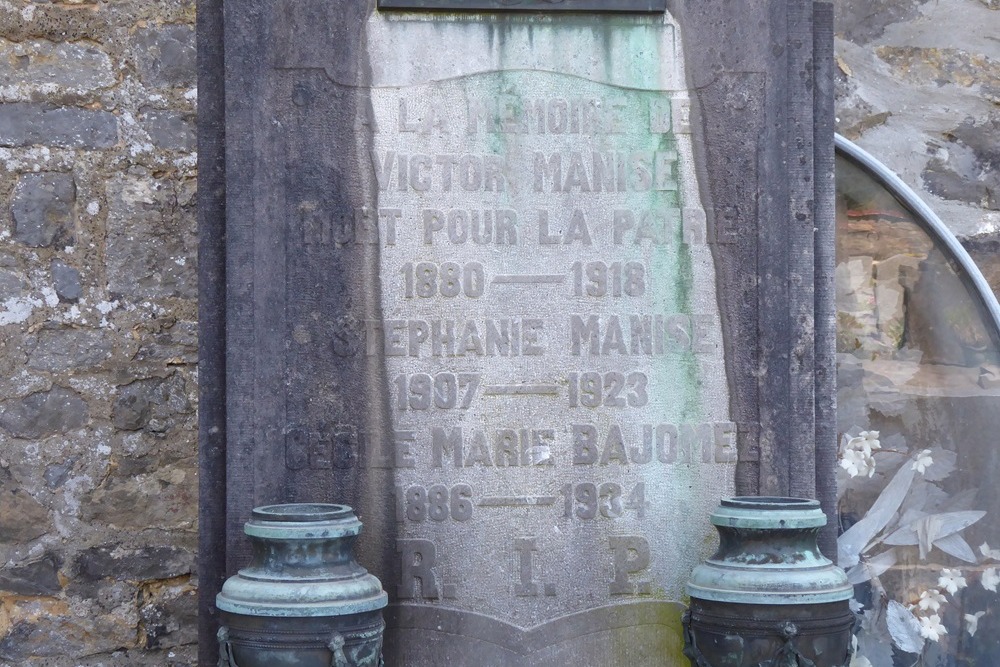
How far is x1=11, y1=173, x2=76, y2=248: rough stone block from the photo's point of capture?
3562mm

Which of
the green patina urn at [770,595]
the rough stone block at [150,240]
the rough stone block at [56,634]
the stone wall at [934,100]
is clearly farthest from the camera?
the stone wall at [934,100]

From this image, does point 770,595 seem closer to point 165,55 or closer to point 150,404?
point 150,404

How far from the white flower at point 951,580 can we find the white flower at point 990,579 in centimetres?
6

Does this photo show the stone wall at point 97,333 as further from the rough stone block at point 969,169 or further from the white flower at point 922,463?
the rough stone block at point 969,169

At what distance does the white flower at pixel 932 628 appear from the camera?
362 cm

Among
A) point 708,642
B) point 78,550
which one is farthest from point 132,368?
point 708,642

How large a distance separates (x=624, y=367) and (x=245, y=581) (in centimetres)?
97

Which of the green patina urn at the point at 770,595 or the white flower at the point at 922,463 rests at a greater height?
the white flower at the point at 922,463

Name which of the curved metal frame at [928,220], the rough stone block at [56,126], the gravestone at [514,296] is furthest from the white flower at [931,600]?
the rough stone block at [56,126]

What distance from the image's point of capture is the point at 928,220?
148 inches

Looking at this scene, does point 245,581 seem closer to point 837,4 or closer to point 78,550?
point 78,550

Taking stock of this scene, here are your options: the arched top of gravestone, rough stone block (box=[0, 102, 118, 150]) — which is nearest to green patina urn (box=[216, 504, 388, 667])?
the arched top of gravestone

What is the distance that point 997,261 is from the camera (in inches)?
157

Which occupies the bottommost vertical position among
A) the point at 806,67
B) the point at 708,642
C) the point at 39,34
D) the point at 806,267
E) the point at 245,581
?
the point at 708,642
